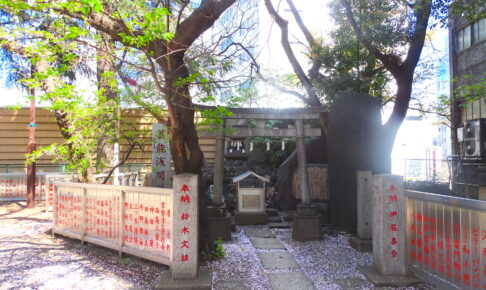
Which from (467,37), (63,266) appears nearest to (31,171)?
(63,266)

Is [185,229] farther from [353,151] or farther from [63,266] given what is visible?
[353,151]

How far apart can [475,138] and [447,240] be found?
10.6m

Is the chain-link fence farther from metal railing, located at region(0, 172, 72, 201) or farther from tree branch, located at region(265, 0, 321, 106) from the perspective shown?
tree branch, located at region(265, 0, 321, 106)

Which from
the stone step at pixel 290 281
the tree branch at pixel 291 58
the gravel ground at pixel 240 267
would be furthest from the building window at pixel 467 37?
the stone step at pixel 290 281

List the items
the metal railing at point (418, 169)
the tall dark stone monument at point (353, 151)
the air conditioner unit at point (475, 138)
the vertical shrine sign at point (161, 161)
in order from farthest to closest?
the metal railing at point (418, 169) < the air conditioner unit at point (475, 138) < the tall dark stone monument at point (353, 151) < the vertical shrine sign at point (161, 161)

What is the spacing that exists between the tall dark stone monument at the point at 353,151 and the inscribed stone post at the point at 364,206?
146 centimetres

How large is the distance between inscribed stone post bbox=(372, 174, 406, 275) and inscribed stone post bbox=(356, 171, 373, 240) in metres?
1.97

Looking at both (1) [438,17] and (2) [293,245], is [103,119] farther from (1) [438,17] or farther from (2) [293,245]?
(1) [438,17]

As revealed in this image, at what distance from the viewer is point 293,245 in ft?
26.5

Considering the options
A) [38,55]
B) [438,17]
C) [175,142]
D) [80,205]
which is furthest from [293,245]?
[438,17]

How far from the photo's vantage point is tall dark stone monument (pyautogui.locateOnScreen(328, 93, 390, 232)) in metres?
9.29

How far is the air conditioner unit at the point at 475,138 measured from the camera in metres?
12.8

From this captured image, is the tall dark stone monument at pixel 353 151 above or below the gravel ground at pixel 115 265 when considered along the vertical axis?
above

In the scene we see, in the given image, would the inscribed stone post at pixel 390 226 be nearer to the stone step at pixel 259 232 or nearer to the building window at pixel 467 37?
the stone step at pixel 259 232
